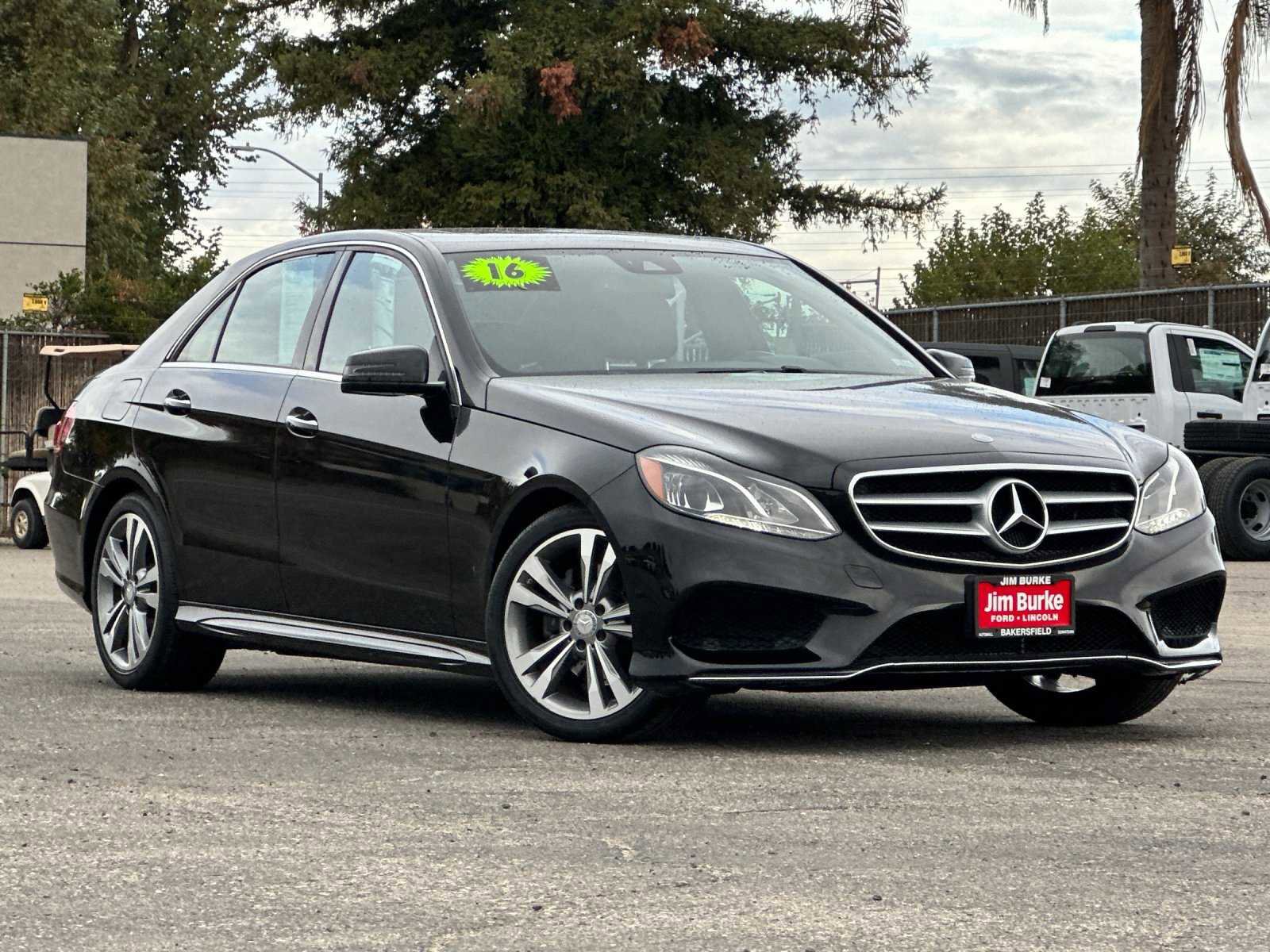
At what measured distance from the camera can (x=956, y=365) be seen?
8602mm

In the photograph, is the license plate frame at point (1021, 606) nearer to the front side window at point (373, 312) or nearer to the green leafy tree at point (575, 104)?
the front side window at point (373, 312)

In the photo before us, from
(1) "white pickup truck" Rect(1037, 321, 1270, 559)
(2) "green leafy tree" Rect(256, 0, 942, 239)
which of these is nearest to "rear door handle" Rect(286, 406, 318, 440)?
(1) "white pickup truck" Rect(1037, 321, 1270, 559)

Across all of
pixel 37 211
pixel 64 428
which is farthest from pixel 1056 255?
pixel 64 428

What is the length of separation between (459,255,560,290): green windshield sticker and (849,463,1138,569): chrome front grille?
1808 mm

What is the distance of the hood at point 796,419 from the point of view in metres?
6.66

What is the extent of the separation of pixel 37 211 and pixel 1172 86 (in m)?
25.7

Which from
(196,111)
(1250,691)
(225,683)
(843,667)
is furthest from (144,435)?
(196,111)

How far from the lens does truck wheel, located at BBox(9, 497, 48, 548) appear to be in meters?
23.4

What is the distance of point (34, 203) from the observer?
149 feet

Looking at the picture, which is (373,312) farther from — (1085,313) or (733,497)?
(1085,313)

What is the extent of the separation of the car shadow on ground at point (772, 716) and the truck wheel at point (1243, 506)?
1091cm

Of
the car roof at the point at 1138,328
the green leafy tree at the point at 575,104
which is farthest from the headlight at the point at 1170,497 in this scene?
the green leafy tree at the point at 575,104

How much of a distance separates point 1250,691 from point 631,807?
12.9 ft

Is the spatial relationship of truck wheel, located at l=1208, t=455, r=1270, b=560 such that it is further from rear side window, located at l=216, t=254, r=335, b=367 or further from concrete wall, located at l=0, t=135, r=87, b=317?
concrete wall, located at l=0, t=135, r=87, b=317
